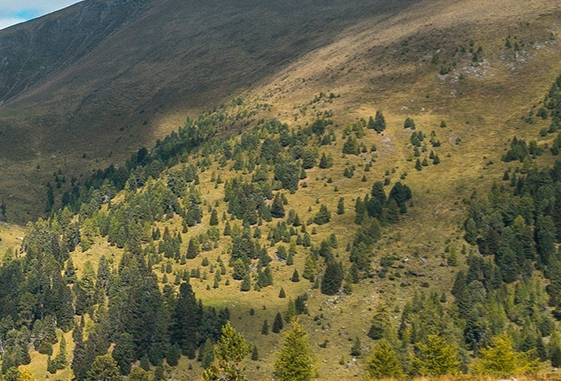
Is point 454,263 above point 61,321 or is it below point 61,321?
below

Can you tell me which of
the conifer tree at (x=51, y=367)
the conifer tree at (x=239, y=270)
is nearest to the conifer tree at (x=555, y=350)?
the conifer tree at (x=239, y=270)

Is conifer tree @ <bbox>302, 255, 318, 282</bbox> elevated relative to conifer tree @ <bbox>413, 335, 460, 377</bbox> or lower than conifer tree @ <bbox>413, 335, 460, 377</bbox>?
lower

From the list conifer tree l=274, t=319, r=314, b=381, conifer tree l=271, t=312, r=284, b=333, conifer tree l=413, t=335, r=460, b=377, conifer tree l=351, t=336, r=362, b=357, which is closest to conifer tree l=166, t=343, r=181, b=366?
conifer tree l=271, t=312, r=284, b=333

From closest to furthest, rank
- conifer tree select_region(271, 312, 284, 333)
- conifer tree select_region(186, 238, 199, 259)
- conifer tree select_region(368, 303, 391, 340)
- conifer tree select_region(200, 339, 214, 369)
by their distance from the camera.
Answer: conifer tree select_region(200, 339, 214, 369)
conifer tree select_region(368, 303, 391, 340)
conifer tree select_region(271, 312, 284, 333)
conifer tree select_region(186, 238, 199, 259)

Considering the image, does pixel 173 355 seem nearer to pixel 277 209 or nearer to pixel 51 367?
pixel 51 367

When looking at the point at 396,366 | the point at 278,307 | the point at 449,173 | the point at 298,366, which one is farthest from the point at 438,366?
the point at 449,173

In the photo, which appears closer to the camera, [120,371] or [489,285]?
[120,371]

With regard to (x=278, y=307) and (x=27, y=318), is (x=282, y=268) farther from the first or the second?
(x=27, y=318)

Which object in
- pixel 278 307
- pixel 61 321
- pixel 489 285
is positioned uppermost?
pixel 61 321

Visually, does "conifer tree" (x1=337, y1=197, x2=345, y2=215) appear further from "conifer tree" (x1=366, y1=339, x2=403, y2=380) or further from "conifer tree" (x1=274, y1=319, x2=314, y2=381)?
"conifer tree" (x1=274, y1=319, x2=314, y2=381)

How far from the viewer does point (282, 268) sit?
6683 inches

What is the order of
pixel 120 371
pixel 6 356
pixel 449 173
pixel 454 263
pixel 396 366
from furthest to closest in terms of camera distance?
1. pixel 449 173
2. pixel 454 263
3. pixel 6 356
4. pixel 120 371
5. pixel 396 366

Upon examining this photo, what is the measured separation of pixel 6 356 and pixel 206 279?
48851 millimetres

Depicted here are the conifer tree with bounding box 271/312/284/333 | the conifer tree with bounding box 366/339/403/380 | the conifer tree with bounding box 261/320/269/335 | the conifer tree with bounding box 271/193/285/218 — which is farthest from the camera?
the conifer tree with bounding box 271/193/285/218
